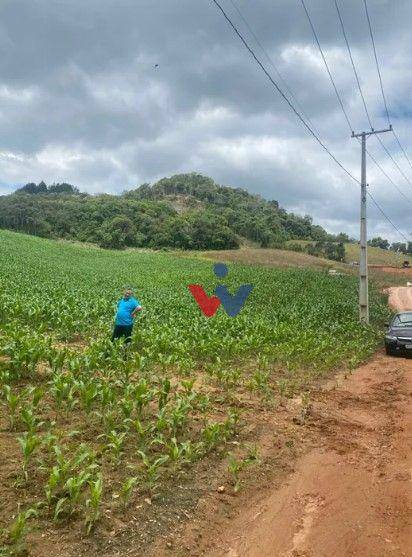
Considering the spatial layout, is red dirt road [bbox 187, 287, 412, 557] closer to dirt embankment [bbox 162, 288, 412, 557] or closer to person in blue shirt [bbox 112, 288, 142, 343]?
dirt embankment [bbox 162, 288, 412, 557]

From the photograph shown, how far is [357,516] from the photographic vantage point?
4.85m

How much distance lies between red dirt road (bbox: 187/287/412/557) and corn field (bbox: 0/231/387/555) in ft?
2.73

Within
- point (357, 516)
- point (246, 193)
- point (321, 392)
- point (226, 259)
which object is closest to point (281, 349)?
point (321, 392)

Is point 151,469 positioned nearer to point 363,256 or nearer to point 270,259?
point 363,256

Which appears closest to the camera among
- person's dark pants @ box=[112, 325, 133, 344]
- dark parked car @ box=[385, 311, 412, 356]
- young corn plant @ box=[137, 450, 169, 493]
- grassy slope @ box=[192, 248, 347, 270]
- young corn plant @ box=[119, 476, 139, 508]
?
young corn plant @ box=[119, 476, 139, 508]

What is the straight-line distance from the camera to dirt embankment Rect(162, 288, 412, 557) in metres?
4.34

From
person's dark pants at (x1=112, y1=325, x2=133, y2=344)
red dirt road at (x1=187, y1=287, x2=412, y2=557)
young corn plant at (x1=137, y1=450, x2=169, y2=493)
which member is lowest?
red dirt road at (x1=187, y1=287, x2=412, y2=557)

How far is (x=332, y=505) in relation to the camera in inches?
201

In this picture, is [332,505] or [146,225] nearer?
[332,505]

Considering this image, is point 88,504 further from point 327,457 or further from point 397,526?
point 327,457

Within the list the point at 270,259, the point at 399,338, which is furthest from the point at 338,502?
the point at 270,259

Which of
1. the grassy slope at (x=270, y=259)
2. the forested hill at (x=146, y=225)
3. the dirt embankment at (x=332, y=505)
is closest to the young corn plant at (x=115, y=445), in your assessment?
the dirt embankment at (x=332, y=505)

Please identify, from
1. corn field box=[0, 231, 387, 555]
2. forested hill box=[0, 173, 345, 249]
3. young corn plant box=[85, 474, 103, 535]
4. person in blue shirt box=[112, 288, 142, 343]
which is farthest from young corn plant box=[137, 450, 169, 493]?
forested hill box=[0, 173, 345, 249]

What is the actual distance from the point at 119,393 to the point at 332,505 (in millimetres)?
4037
